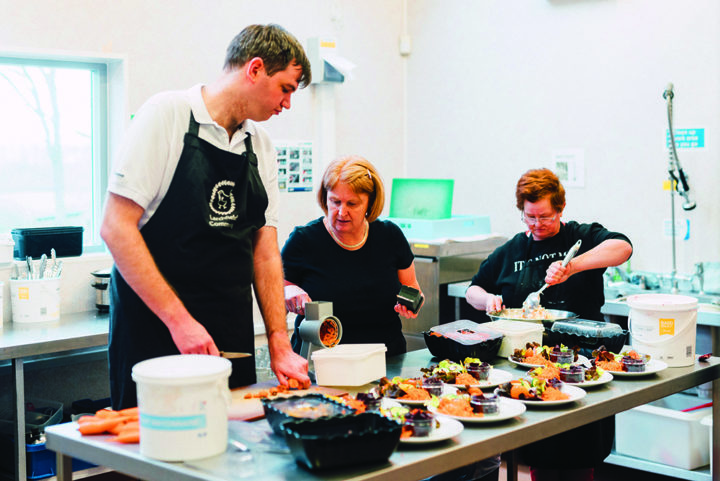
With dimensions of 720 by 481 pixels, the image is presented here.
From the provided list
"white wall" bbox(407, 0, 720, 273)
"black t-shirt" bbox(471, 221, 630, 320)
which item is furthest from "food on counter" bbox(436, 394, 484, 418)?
"white wall" bbox(407, 0, 720, 273)

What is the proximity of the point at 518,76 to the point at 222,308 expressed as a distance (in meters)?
3.15

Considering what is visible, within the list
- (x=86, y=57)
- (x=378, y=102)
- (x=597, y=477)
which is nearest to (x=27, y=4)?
(x=86, y=57)

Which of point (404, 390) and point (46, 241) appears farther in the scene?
point (46, 241)

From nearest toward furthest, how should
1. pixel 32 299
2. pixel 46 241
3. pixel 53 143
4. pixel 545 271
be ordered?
pixel 545 271, pixel 32 299, pixel 46 241, pixel 53 143

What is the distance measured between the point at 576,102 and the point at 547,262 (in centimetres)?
181

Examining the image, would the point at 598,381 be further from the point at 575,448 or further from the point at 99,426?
the point at 99,426

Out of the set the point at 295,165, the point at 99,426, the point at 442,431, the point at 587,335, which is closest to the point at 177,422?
the point at 99,426

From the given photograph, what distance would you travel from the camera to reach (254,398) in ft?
6.91

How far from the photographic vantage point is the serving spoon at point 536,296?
2959 millimetres

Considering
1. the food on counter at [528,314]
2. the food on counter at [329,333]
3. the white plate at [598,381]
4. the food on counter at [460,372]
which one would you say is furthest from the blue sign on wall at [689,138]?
the food on counter at [329,333]

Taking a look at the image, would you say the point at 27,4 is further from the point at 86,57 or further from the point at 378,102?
the point at 378,102

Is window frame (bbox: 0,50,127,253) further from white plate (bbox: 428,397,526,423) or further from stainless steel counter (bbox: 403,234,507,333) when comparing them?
white plate (bbox: 428,397,526,423)

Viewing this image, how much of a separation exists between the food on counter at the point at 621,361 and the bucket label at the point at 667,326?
10 centimetres

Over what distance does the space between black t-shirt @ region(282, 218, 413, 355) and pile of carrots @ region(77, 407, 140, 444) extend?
1061 millimetres
